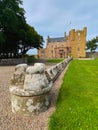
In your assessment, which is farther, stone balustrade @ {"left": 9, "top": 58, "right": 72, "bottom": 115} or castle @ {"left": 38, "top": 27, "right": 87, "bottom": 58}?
castle @ {"left": 38, "top": 27, "right": 87, "bottom": 58}

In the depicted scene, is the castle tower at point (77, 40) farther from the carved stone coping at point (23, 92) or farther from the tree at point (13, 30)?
the carved stone coping at point (23, 92)

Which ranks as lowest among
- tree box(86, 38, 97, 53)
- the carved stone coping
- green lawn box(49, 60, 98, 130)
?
green lawn box(49, 60, 98, 130)

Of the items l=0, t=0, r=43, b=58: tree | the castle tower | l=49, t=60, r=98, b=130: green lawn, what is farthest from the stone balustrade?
the castle tower

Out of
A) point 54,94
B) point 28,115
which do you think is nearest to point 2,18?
point 54,94

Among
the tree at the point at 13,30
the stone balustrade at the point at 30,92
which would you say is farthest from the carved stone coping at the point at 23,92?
the tree at the point at 13,30

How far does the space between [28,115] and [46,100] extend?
0.57 metres

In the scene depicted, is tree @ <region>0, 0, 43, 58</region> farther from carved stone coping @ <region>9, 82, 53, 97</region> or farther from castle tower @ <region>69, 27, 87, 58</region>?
castle tower @ <region>69, 27, 87, 58</region>

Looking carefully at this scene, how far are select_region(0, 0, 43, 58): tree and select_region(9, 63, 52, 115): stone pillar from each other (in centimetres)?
1587

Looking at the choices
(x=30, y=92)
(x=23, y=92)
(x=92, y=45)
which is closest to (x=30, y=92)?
(x=30, y=92)

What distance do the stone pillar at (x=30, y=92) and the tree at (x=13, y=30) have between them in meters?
15.9

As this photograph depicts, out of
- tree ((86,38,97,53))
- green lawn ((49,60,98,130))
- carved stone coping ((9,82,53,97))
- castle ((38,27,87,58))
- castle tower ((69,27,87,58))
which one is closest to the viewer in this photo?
green lawn ((49,60,98,130))

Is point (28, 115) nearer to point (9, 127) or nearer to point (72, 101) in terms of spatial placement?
point (9, 127)

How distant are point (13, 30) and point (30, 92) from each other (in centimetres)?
1948

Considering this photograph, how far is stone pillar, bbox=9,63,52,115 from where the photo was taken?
3727 mm
